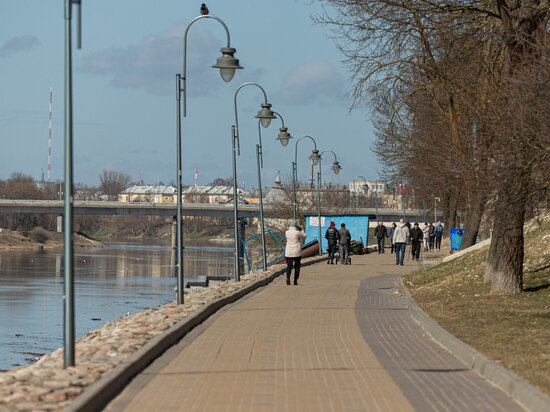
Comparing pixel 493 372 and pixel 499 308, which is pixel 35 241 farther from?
pixel 493 372

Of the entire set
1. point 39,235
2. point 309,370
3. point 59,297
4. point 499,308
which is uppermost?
point 39,235

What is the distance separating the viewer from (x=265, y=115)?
29.8 metres

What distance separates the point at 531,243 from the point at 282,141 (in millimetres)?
13322

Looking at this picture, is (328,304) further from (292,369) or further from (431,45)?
(292,369)

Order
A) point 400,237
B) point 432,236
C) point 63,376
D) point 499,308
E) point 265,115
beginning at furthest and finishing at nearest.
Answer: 1. point 432,236
2. point 400,237
3. point 265,115
4. point 499,308
5. point 63,376

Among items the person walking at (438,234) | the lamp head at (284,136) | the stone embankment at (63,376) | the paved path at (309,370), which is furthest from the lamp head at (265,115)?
the person walking at (438,234)

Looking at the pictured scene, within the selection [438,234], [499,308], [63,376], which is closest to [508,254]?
[499,308]

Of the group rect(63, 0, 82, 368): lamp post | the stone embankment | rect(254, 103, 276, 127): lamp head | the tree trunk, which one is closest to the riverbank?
rect(254, 103, 276, 127): lamp head

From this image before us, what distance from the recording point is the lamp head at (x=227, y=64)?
21.1 m

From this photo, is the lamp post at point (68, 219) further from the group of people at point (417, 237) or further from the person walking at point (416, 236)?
the person walking at point (416, 236)

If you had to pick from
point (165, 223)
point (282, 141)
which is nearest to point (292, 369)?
point (282, 141)

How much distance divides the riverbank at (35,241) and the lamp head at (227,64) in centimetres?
9665

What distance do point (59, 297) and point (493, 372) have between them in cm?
3506

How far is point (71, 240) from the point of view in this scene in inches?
399
